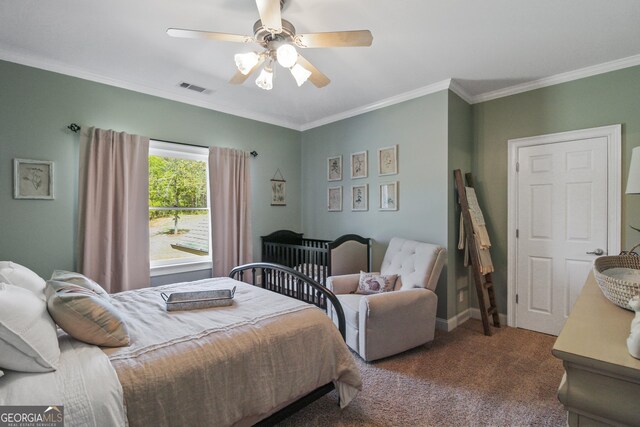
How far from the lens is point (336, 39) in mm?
1797

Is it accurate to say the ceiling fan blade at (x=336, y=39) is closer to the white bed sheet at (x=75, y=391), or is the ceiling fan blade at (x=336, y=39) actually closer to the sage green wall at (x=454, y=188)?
the sage green wall at (x=454, y=188)

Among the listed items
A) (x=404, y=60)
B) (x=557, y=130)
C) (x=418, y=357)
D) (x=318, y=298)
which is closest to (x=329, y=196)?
(x=318, y=298)

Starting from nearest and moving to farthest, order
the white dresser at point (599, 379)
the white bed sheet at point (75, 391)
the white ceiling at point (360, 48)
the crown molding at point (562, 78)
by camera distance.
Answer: the white dresser at point (599, 379)
the white bed sheet at point (75, 391)
the white ceiling at point (360, 48)
the crown molding at point (562, 78)

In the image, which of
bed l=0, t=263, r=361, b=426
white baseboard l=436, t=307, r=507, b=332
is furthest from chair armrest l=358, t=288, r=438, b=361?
white baseboard l=436, t=307, r=507, b=332

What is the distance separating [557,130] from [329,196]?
2.75 meters

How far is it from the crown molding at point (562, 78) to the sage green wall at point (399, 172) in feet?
2.39

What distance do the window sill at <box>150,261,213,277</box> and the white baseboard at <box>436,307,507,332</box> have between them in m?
2.79

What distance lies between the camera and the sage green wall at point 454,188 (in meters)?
3.23

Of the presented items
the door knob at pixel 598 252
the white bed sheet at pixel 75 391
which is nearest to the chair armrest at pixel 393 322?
the door knob at pixel 598 252

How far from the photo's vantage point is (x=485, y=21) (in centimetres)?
215

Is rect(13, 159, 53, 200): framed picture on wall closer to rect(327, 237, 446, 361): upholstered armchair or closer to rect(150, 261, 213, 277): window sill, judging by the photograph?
rect(150, 261, 213, 277): window sill

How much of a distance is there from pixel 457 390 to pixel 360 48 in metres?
2.76

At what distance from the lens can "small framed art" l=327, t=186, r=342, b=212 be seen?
4.27m

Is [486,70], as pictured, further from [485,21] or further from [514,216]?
[514,216]
